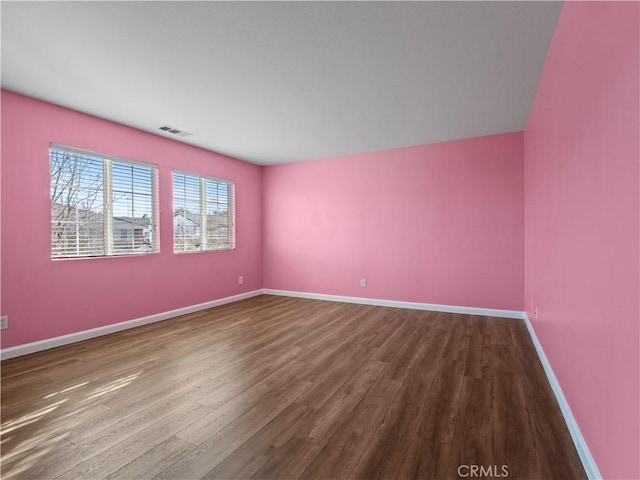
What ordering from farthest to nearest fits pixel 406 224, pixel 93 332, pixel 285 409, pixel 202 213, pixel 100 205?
1. pixel 202 213
2. pixel 406 224
3. pixel 100 205
4. pixel 93 332
5. pixel 285 409

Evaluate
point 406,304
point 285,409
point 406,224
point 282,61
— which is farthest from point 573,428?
point 406,224

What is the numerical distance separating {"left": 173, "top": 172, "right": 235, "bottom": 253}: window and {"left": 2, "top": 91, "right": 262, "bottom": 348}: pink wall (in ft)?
0.46

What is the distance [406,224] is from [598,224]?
340 cm

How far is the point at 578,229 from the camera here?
1558 mm

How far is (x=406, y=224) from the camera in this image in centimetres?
468

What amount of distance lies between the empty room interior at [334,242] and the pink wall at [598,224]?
0.02 meters

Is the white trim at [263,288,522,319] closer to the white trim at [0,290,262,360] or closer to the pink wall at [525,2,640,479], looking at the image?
the white trim at [0,290,262,360]

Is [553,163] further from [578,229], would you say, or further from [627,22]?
[627,22]

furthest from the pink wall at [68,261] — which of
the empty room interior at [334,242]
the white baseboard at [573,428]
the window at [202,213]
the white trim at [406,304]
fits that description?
the white baseboard at [573,428]

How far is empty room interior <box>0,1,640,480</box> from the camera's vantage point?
1.43 metres

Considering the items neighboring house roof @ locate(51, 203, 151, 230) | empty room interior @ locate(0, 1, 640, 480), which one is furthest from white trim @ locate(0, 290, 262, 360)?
neighboring house roof @ locate(51, 203, 151, 230)

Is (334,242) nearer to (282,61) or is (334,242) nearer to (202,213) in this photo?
(202,213)

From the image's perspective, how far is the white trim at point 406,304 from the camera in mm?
4083

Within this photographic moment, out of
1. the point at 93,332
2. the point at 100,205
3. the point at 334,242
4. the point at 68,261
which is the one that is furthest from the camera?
the point at 334,242
